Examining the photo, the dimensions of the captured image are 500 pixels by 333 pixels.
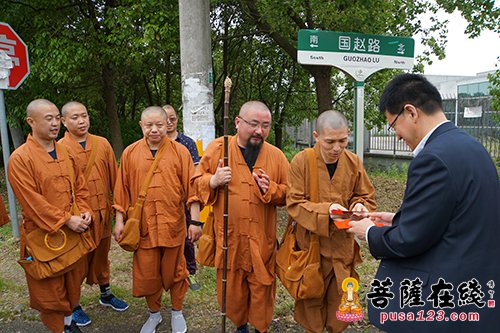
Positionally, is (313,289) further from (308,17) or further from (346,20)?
(308,17)

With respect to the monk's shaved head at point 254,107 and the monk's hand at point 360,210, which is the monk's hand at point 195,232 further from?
the monk's hand at point 360,210

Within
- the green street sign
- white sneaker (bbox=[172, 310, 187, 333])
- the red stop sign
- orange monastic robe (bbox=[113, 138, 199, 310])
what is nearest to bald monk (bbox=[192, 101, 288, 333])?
orange monastic robe (bbox=[113, 138, 199, 310])

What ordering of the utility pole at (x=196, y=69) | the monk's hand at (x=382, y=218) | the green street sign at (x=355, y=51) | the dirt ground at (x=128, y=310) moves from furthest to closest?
the utility pole at (x=196, y=69), the green street sign at (x=355, y=51), the dirt ground at (x=128, y=310), the monk's hand at (x=382, y=218)

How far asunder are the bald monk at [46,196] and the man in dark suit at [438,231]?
7.94ft

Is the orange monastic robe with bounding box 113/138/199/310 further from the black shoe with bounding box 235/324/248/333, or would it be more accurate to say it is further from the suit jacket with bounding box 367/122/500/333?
the suit jacket with bounding box 367/122/500/333

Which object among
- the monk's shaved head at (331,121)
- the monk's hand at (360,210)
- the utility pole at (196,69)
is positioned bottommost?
the monk's hand at (360,210)

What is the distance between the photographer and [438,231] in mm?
1832

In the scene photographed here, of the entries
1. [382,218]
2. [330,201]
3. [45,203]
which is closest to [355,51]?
[330,201]

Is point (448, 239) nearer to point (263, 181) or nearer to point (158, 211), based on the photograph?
point (263, 181)

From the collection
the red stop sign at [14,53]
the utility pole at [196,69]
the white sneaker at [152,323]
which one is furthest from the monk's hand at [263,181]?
the red stop sign at [14,53]

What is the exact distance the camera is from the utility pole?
4.91 metres

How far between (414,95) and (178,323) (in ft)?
9.03

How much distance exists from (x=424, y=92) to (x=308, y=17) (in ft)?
16.1

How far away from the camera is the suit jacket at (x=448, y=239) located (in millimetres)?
1794
